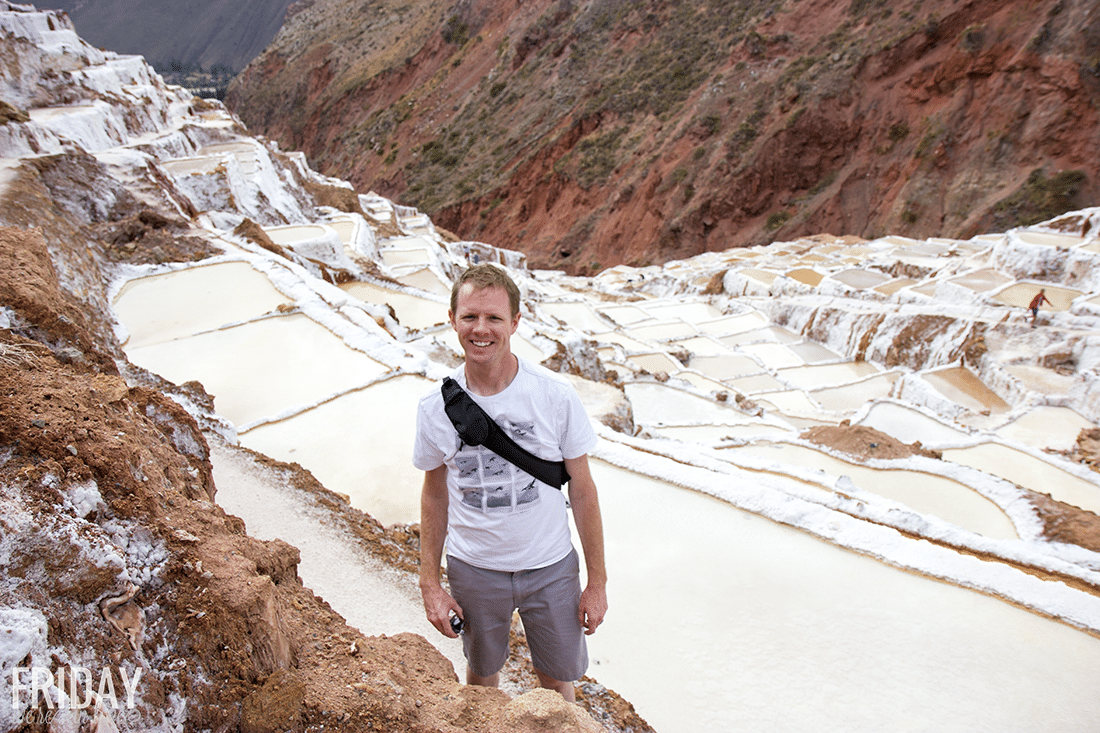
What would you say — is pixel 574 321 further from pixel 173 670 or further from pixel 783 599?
pixel 173 670

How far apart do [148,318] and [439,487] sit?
20.3 ft

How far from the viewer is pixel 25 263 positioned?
310 cm

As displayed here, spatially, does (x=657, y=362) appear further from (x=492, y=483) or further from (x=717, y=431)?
(x=492, y=483)

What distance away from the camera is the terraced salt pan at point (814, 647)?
2.75 metres

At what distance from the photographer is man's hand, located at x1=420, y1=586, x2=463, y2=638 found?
6.68ft

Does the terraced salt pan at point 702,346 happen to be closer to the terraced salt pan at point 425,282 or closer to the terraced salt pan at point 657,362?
the terraced salt pan at point 657,362

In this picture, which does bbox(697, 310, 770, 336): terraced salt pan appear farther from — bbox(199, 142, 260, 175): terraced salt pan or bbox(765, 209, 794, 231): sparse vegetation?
bbox(199, 142, 260, 175): terraced salt pan

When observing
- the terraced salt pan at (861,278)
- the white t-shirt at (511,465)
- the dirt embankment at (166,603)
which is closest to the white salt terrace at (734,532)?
the dirt embankment at (166,603)

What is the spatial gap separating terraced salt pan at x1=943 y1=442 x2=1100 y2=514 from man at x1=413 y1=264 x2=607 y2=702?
22.8 ft

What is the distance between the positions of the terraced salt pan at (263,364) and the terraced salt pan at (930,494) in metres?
4.42

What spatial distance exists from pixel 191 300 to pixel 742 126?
2787 cm

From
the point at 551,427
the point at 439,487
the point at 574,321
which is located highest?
the point at 551,427

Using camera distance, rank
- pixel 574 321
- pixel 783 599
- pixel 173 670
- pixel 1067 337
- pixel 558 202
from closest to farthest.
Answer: pixel 173 670
pixel 783 599
pixel 1067 337
pixel 574 321
pixel 558 202

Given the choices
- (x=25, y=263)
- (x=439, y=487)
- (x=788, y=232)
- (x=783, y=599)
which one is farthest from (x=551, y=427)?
(x=788, y=232)
